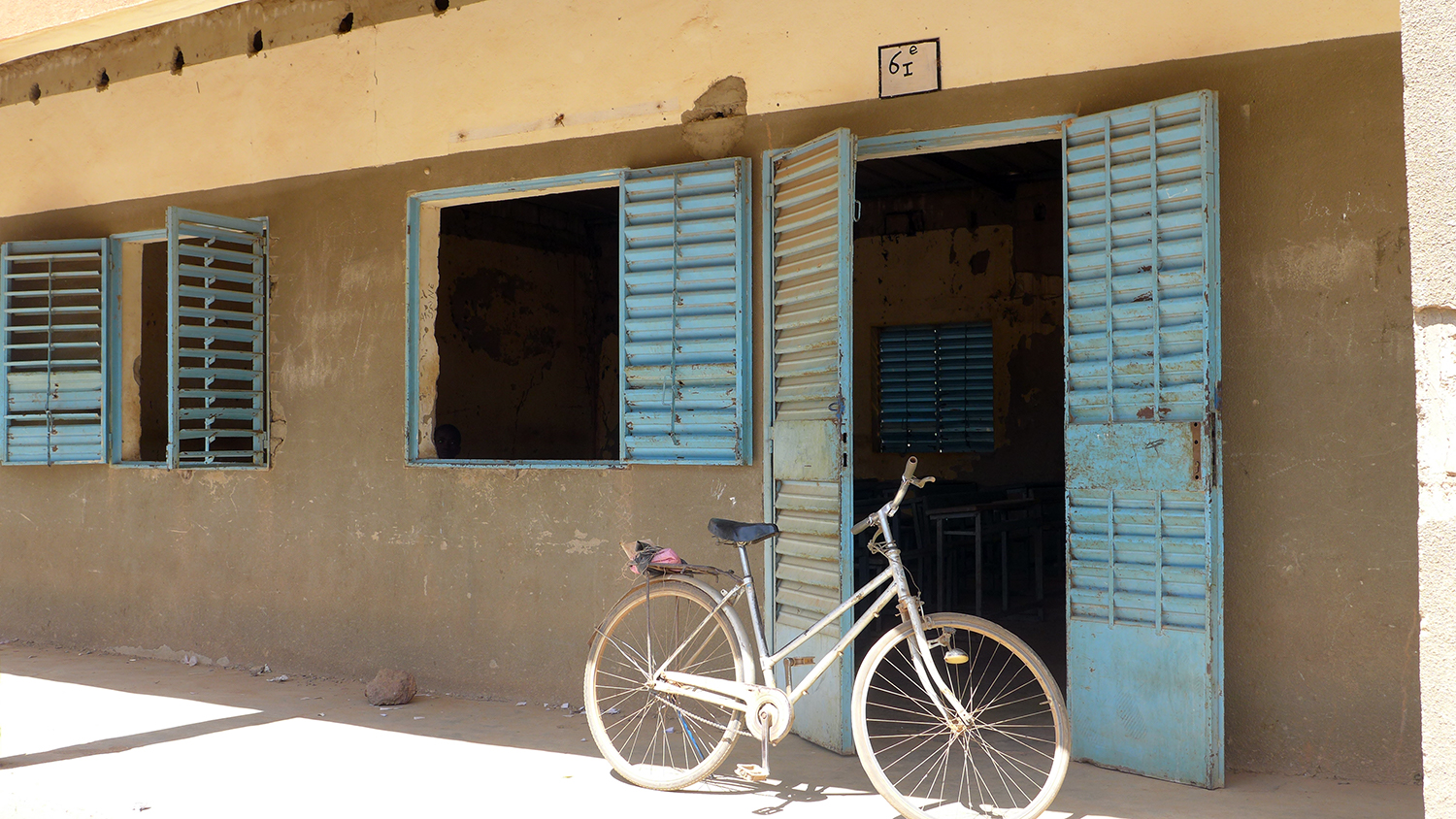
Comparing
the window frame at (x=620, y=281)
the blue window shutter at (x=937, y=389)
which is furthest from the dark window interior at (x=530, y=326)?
the window frame at (x=620, y=281)

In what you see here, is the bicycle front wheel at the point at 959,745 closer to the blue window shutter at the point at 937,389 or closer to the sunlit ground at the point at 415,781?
the sunlit ground at the point at 415,781

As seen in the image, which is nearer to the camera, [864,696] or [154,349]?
[864,696]

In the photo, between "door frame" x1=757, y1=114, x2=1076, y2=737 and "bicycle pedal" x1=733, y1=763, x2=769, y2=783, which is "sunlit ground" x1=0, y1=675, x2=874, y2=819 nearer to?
"bicycle pedal" x1=733, y1=763, x2=769, y2=783

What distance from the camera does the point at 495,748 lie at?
423 centimetres

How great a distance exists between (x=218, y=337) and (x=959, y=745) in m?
4.14

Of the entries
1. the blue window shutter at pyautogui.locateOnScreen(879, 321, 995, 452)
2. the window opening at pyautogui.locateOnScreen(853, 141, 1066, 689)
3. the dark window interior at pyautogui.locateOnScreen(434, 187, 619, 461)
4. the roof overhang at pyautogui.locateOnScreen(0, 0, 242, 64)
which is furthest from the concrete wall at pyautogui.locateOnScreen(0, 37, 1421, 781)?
the blue window shutter at pyautogui.locateOnScreen(879, 321, 995, 452)

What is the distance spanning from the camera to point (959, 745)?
13.4 feet

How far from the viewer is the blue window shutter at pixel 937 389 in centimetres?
956

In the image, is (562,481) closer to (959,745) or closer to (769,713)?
(769,713)

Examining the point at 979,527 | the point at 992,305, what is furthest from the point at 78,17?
the point at 992,305

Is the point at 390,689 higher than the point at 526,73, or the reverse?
the point at 526,73

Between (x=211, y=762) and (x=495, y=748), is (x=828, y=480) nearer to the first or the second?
(x=495, y=748)

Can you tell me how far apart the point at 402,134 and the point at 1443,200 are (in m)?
4.63

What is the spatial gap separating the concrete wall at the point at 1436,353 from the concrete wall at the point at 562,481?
1.88 m
